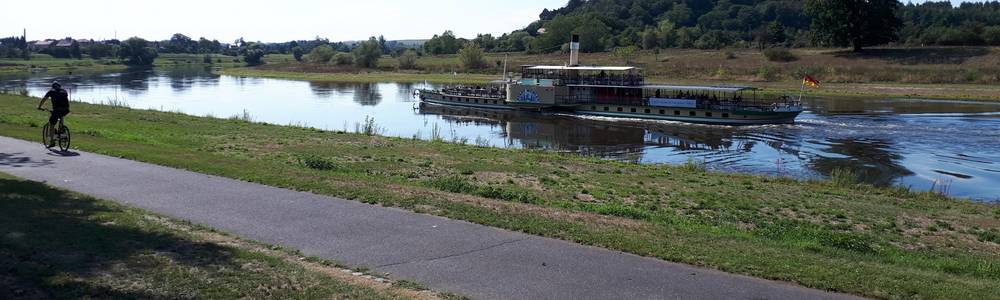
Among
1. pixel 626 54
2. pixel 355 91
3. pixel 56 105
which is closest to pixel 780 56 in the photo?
pixel 626 54

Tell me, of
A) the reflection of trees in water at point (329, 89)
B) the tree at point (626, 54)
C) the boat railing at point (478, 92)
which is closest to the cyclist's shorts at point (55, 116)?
the boat railing at point (478, 92)

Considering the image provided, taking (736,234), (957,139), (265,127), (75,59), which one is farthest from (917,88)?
(75,59)

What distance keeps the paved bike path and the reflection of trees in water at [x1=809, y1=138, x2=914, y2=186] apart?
20.5 metres

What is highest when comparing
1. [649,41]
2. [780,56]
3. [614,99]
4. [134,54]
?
[649,41]

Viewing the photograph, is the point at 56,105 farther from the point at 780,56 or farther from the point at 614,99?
the point at 780,56

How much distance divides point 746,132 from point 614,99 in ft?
44.1

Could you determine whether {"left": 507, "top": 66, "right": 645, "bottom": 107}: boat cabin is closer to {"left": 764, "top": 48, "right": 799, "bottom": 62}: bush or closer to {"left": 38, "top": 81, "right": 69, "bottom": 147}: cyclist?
{"left": 38, "top": 81, "right": 69, "bottom": 147}: cyclist

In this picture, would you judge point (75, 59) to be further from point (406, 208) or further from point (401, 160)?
point (406, 208)

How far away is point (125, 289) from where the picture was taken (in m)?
8.24

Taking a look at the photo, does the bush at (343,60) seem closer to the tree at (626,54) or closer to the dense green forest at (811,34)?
the dense green forest at (811,34)

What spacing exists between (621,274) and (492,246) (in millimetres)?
2175

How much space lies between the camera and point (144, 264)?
9.20 meters

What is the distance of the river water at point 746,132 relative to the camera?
31812mm

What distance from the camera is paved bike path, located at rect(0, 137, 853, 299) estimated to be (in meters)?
9.41
